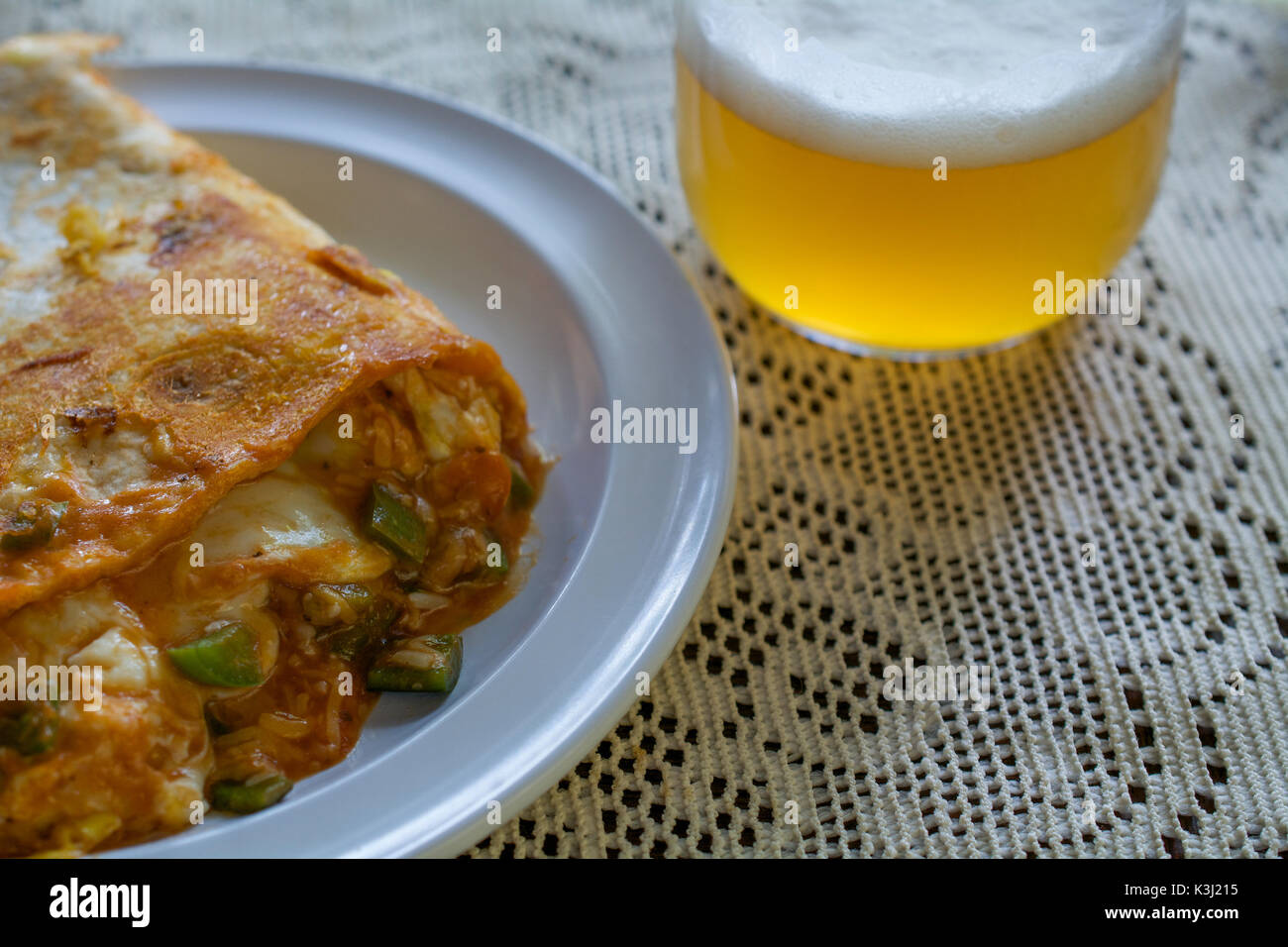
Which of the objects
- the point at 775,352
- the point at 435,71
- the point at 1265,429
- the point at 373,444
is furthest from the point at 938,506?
the point at 435,71

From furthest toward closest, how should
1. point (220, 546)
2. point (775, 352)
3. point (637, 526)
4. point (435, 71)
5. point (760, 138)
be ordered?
point (435, 71)
point (775, 352)
point (760, 138)
point (637, 526)
point (220, 546)

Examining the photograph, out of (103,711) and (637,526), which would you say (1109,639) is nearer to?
(637,526)

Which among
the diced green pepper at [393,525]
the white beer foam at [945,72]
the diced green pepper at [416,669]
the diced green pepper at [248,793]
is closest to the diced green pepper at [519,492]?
the diced green pepper at [393,525]

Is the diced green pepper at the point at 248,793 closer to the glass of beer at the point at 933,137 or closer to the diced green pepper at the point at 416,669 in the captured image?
the diced green pepper at the point at 416,669

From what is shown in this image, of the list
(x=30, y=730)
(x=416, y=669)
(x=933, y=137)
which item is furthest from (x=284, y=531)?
(x=933, y=137)

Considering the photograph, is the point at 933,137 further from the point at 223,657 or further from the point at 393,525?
the point at 223,657

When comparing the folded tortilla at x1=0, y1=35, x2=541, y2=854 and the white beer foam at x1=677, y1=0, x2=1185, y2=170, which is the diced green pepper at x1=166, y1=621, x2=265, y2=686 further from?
the white beer foam at x1=677, y1=0, x2=1185, y2=170

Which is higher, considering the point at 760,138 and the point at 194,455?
the point at 760,138
